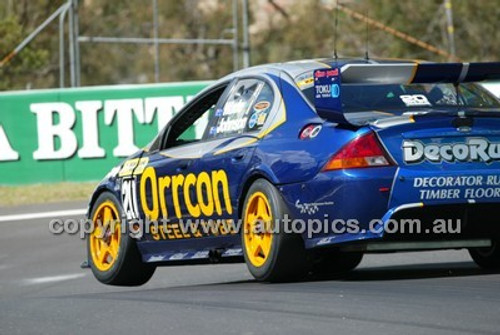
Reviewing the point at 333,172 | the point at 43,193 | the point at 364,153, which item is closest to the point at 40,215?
the point at 43,193

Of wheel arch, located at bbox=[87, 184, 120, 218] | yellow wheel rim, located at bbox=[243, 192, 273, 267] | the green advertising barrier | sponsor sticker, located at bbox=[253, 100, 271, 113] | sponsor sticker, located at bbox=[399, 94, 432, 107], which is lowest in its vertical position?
the green advertising barrier

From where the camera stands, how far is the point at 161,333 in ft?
19.6

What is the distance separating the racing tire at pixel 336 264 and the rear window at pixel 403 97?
1.26 m

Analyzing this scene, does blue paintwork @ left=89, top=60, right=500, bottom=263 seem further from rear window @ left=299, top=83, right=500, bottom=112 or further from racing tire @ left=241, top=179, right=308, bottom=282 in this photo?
rear window @ left=299, top=83, right=500, bottom=112

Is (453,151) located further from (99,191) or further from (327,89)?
(99,191)

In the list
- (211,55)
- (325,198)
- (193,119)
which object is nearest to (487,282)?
(325,198)

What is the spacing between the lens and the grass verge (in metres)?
19.3

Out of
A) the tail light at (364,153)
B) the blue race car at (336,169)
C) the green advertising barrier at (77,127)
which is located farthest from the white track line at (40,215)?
the tail light at (364,153)

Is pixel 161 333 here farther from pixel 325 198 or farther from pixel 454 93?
pixel 454 93

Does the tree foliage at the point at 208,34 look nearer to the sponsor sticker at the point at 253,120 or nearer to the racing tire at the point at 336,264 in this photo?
the racing tire at the point at 336,264

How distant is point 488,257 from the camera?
→ 8641 millimetres

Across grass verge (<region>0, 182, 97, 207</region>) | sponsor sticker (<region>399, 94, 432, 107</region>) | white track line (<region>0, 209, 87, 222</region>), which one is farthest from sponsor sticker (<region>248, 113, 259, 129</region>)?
grass verge (<region>0, 182, 97, 207</region>)

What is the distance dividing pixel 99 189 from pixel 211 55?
44.9 metres

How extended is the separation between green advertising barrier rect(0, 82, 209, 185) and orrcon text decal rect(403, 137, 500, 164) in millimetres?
13464
